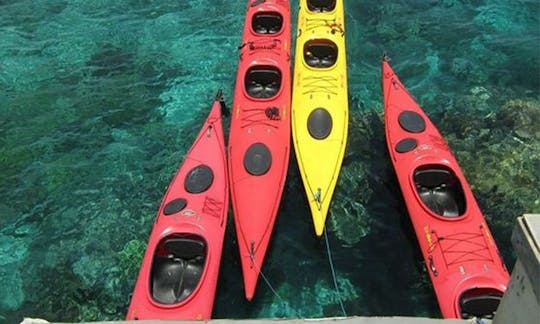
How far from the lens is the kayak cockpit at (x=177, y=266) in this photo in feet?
30.8

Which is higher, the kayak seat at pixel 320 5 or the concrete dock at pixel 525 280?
the concrete dock at pixel 525 280

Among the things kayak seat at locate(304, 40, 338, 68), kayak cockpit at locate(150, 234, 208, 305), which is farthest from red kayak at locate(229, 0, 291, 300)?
kayak cockpit at locate(150, 234, 208, 305)

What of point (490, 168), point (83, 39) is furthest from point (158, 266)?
point (83, 39)

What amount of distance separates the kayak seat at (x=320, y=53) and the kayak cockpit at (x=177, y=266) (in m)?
6.62

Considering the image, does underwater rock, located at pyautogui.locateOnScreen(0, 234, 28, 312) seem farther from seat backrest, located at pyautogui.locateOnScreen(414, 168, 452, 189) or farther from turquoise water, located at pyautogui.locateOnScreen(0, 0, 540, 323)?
seat backrest, located at pyautogui.locateOnScreen(414, 168, 452, 189)

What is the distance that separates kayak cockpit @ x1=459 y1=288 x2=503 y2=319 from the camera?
8367 millimetres

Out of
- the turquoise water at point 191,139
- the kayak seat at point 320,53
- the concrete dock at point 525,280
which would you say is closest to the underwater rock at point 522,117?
the turquoise water at point 191,139

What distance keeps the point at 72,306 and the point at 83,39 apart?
9854 mm

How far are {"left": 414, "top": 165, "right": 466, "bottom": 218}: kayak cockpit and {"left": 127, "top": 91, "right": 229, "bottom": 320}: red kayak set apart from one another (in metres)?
4.26

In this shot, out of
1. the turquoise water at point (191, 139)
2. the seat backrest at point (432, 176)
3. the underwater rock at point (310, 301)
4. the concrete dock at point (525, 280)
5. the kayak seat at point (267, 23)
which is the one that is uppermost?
the concrete dock at point (525, 280)

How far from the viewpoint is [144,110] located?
1418cm

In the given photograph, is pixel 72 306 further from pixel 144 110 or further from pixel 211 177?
pixel 144 110

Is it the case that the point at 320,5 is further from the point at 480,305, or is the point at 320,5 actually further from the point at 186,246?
the point at 480,305

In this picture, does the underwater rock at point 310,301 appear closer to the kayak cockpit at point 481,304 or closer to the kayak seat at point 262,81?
the kayak cockpit at point 481,304
